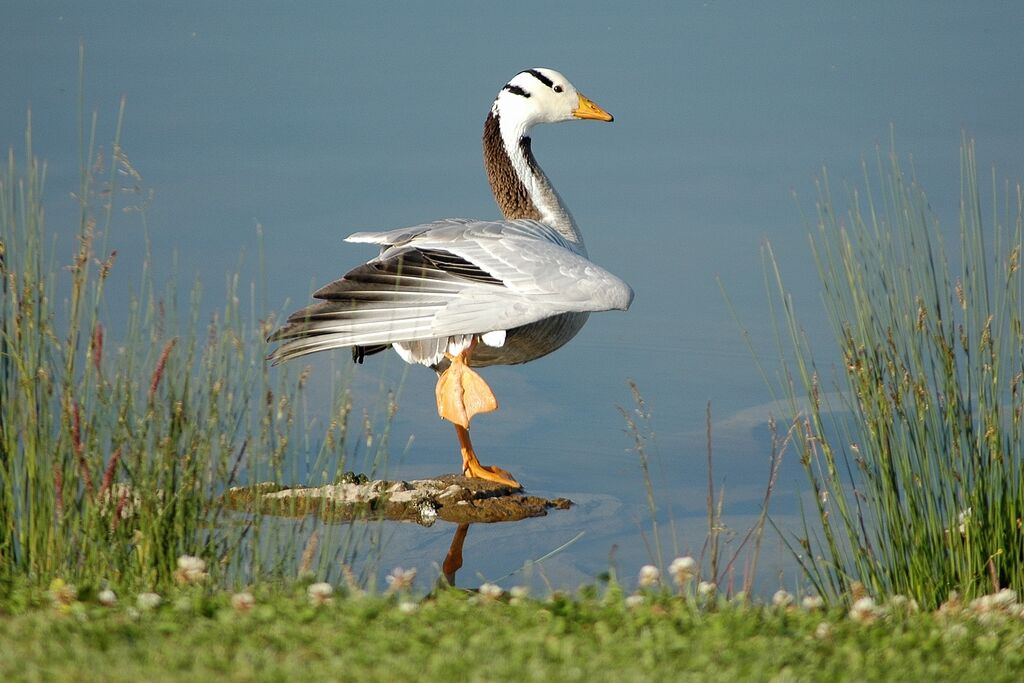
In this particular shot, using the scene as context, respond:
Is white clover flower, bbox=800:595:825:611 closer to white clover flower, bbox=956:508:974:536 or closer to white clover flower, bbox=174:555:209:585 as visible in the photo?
white clover flower, bbox=956:508:974:536

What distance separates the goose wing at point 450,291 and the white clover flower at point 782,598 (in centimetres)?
211

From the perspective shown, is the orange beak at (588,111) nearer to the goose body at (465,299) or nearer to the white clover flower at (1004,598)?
the goose body at (465,299)

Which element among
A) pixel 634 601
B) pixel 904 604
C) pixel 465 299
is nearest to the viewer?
pixel 634 601

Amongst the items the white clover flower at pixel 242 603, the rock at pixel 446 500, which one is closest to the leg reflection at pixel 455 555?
the rock at pixel 446 500

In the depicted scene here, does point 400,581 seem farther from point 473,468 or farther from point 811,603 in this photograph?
point 473,468

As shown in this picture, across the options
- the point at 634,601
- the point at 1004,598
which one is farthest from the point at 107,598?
the point at 1004,598

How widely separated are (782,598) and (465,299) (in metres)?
2.31

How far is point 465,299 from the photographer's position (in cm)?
576

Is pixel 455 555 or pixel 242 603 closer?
pixel 242 603

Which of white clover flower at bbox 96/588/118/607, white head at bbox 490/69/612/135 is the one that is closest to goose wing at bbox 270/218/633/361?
white head at bbox 490/69/612/135

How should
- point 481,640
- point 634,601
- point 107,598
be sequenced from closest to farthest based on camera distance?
1. point 481,640
2. point 107,598
3. point 634,601

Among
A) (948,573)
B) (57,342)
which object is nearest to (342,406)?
(57,342)

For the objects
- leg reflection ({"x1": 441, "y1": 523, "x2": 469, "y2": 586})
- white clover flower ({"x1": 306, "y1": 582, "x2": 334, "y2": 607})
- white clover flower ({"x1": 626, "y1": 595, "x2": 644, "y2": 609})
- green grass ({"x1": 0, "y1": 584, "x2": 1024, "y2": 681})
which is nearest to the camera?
green grass ({"x1": 0, "y1": 584, "x2": 1024, "y2": 681})

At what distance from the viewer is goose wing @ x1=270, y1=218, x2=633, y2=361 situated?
5.42 metres
